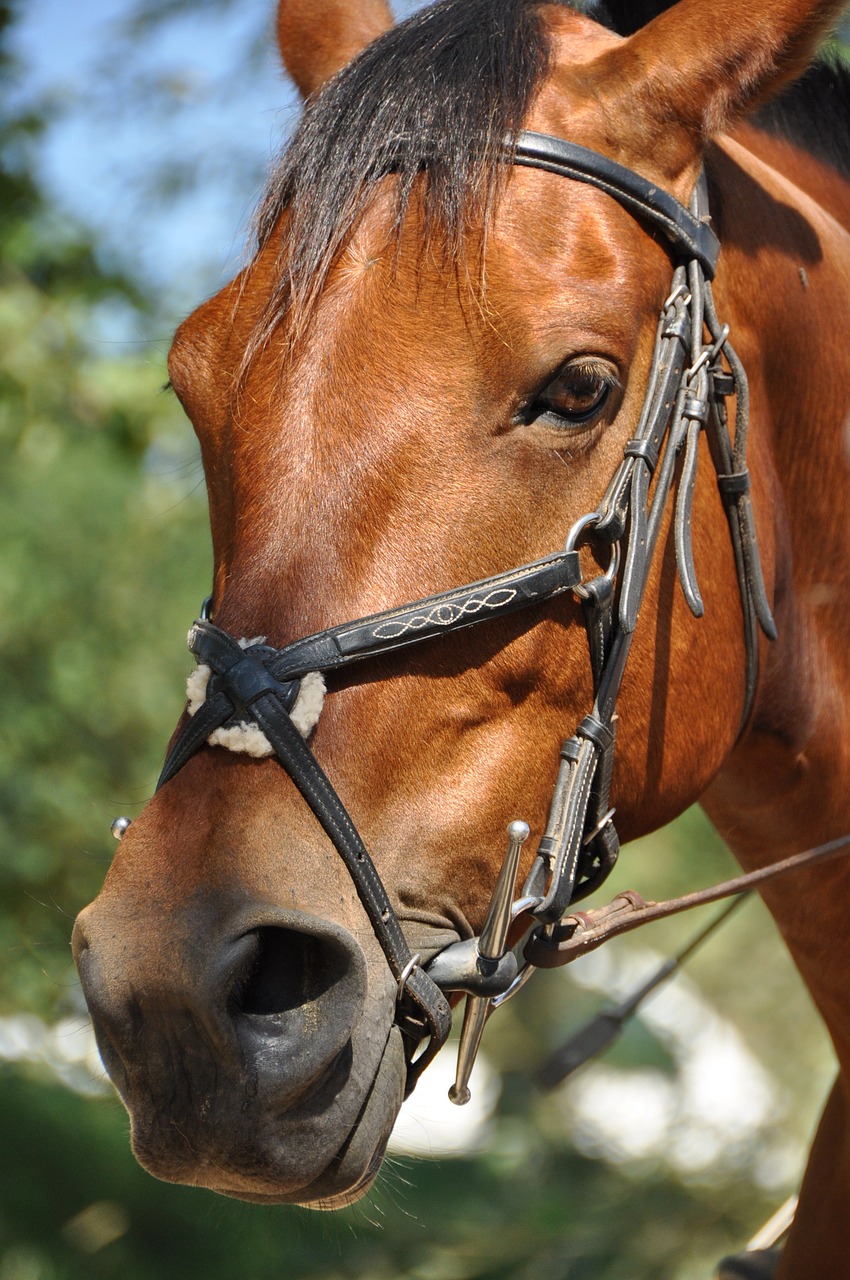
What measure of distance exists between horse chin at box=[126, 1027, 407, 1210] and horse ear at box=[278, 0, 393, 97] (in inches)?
72.5

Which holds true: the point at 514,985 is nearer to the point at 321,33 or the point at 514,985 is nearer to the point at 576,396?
the point at 576,396

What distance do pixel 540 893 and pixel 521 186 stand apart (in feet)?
3.25

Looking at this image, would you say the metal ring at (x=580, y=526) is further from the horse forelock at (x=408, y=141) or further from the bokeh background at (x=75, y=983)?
the bokeh background at (x=75, y=983)

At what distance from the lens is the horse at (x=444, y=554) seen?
1.31 m

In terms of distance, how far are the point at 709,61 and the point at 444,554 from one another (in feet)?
2.85

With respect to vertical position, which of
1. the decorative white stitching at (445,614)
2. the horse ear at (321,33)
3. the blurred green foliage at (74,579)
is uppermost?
the blurred green foliage at (74,579)

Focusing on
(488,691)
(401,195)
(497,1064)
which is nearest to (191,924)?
(488,691)

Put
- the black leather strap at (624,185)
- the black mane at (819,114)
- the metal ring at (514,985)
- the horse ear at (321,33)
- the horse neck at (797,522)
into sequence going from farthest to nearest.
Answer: the black mane at (819,114), the horse ear at (321,33), the horse neck at (797,522), the black leather strap at (624,185), the metal ring at (514,985)

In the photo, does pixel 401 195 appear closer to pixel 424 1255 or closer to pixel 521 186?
pixel 521 186

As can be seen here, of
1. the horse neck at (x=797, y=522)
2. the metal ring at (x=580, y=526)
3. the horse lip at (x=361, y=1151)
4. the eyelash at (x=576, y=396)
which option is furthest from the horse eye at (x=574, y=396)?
the horse lip at (x=361, y=1151)

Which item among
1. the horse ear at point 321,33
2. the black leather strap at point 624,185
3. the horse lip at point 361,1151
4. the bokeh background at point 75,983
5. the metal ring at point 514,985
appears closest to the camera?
the horse lip at point 361,1151

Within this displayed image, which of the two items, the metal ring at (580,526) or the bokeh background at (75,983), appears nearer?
the metal ring at (580,526)

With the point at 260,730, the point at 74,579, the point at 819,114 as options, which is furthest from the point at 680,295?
the point at 74,579

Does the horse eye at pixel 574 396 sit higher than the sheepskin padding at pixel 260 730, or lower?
higher
